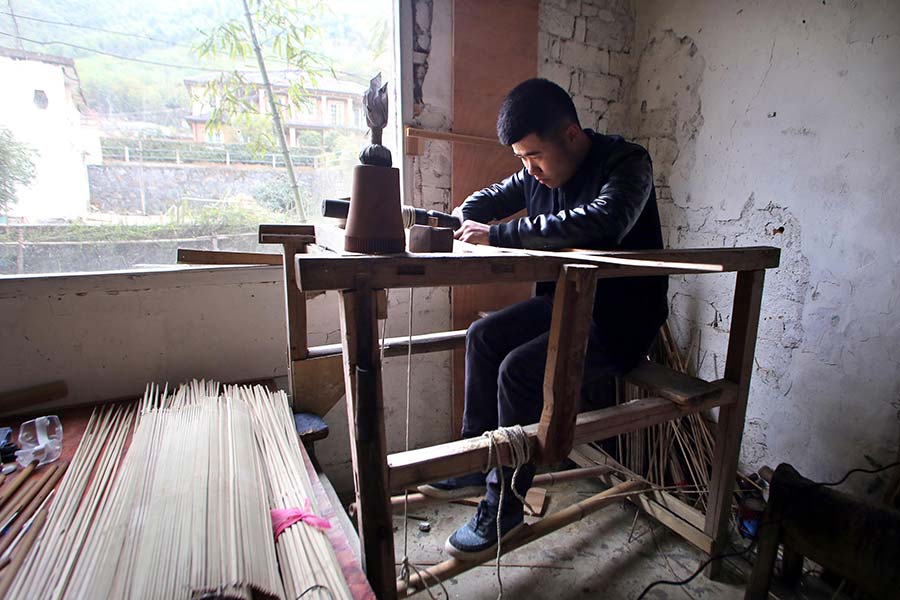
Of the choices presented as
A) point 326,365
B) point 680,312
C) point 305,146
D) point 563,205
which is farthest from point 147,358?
point 680,312

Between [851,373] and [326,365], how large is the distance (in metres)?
1.98

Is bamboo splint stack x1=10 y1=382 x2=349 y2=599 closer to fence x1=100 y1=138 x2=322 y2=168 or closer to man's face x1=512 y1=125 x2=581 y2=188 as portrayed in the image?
fence x1=100 y1=138 x2=322 y2=168

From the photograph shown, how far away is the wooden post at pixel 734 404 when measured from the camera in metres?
1.48

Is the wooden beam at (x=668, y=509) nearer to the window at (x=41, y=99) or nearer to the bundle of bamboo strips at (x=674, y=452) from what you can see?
the bundle of bamboo strips at (x=674, y=452)

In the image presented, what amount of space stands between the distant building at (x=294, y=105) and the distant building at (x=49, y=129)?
358mm

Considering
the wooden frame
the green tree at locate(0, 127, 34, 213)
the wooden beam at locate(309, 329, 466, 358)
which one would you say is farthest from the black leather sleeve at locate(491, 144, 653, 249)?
the green tree at locate(0, 127, 34, 213)

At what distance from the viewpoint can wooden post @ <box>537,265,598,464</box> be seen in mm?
974

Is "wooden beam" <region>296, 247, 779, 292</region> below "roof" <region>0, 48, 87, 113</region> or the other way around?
below

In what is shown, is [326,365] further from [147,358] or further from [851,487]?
[851,487]

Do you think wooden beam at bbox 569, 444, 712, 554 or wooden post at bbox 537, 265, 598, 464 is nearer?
wooden post at bbox 537, 265, 598, 464

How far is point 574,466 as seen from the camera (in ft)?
7.97

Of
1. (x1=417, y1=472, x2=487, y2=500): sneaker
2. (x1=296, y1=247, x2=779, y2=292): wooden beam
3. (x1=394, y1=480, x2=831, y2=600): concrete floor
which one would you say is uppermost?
(x1=296, y1=247, x2=779, y2=292): wooden beam

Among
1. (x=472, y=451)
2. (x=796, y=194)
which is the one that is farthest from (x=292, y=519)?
(x=796, y=194)

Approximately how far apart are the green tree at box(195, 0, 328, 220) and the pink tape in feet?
4.79
